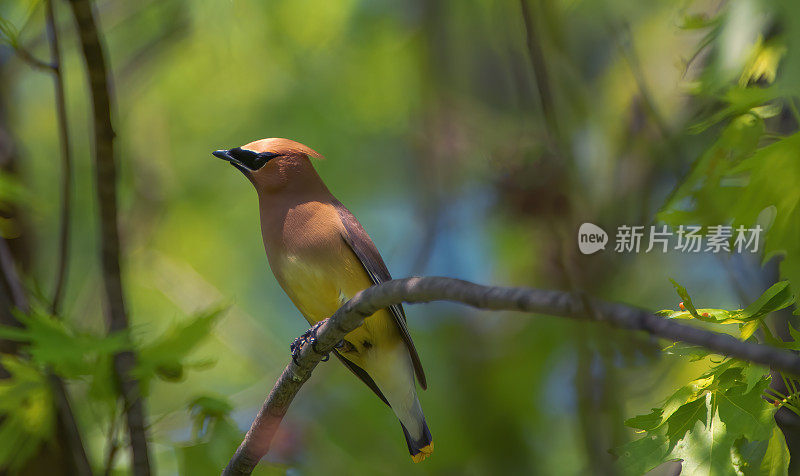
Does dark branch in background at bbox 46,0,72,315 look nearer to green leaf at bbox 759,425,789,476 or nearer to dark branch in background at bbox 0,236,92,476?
dark branch in background at bbox 0,236,92,476

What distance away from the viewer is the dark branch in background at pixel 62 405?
9.91ft

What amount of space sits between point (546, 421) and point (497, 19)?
2708 millimetres

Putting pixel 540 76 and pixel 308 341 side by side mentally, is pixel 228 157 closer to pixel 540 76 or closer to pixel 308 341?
pixel 308 341

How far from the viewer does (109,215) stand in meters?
2.82

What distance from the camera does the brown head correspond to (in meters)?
3.12

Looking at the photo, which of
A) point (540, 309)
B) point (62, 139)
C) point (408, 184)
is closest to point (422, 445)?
point (62, 139)

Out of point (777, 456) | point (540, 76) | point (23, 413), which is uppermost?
Answer: point (540, 76)

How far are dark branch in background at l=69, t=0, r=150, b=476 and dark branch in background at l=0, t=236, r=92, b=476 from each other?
13.5 inches

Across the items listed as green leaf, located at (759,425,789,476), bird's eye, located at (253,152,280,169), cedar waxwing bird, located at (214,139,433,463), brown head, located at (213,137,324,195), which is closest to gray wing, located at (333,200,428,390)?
cedar waxwing bird, located at (214,139,433,463)

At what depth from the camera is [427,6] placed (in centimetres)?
508

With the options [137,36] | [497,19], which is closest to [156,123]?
[137,36]

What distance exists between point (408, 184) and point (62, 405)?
364cm

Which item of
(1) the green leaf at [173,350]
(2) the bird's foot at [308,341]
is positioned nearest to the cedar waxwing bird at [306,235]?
(2) the bird's foot at [308,341]

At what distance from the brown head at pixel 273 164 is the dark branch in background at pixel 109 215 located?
0.49m
